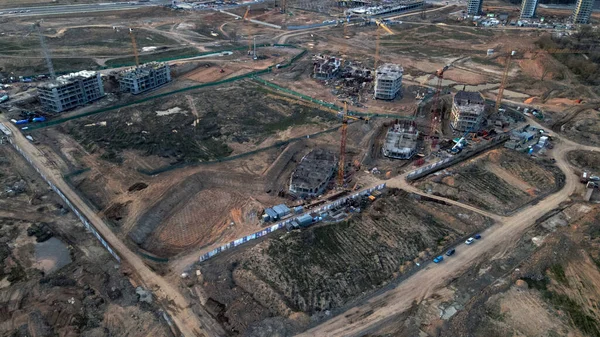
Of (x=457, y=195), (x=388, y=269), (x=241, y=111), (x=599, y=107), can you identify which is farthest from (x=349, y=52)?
(x=388, y=269)

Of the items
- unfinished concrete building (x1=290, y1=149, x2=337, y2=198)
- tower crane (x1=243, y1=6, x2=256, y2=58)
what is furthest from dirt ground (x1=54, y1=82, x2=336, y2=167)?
tower crane (x1=243, y1=6, x2=256, y2=58)

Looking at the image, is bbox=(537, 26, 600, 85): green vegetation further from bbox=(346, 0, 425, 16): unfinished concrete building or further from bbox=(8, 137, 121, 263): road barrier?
bbox=(8, 137, 121, 263): road barrier

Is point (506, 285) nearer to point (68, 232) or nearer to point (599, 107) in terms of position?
point (68, 232)

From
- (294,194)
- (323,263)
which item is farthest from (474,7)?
(323,263)

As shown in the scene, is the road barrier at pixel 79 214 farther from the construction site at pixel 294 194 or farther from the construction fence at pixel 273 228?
the construction fence at pixel 273 228

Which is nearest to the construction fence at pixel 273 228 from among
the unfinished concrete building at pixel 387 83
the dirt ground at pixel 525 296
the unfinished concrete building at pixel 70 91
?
the dirt ground at pixel 525 296

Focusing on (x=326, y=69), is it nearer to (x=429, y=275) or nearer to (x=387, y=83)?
(x=387, y=83)
